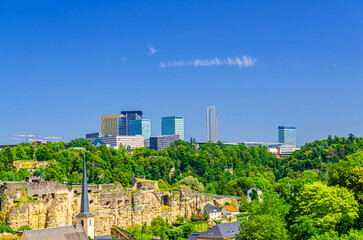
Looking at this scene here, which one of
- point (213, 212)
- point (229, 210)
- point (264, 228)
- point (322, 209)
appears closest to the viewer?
point (322, 209)

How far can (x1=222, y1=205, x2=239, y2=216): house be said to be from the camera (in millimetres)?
86137

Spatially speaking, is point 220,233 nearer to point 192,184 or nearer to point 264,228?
point 264,228

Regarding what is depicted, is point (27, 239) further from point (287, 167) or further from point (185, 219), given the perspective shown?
point (287, 167)

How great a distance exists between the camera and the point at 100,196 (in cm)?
7281

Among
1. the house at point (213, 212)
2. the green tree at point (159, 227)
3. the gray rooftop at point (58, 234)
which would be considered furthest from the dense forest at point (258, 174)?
the gray rooftop at point (58, 234)

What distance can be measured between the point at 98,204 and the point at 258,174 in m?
73.2

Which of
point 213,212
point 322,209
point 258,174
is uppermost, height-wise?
point 258,174

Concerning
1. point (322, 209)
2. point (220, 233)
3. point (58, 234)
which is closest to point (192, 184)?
point (220, 233)

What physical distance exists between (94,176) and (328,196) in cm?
6051

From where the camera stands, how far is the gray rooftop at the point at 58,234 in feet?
162

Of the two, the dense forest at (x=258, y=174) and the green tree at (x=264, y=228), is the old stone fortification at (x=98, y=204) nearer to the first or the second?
the dense forest at (x=258, y=174)

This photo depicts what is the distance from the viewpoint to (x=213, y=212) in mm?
86000

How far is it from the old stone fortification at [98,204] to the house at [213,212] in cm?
204

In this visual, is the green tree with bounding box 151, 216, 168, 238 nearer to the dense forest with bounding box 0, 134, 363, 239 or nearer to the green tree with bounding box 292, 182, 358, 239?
the dense forest with bounding box 0, 134, 363, 239
